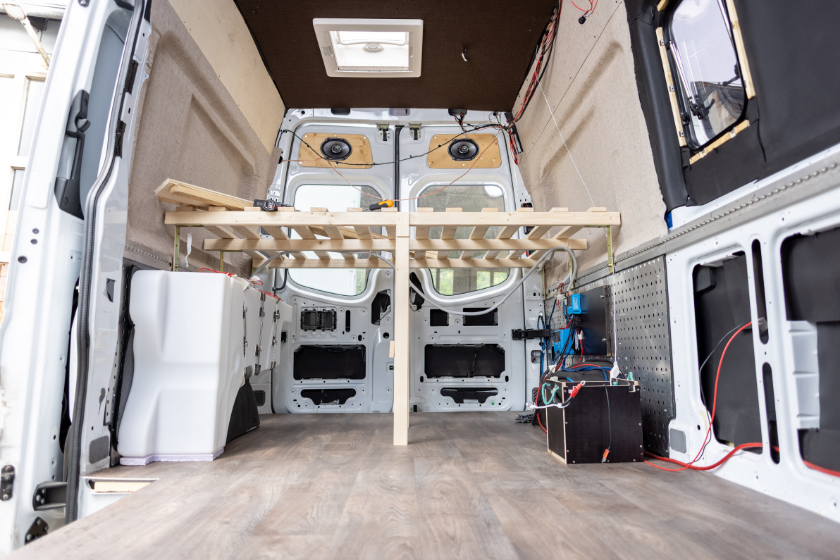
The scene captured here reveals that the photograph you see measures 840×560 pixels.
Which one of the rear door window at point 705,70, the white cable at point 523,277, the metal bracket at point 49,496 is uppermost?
the rear door window at point 705,70

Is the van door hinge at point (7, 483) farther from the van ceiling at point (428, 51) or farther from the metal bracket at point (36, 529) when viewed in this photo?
the van ceiling at point (428, 51)

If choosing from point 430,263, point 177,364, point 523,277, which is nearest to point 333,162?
point 430,263

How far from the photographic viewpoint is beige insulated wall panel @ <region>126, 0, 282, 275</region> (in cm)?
252

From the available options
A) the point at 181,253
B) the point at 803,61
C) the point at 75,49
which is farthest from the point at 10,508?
the point at 803,61

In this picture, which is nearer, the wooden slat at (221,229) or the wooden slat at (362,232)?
the wooden slat at (221,229)

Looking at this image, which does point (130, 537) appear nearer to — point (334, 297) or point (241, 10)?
Result: point (334, 297)

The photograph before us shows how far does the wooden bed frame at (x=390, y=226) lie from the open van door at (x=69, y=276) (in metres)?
0.52

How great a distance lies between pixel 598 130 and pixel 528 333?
5.68ft

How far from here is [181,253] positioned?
313cm

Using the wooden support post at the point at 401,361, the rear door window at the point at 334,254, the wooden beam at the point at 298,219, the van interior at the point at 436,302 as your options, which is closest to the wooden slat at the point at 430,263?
the van interior at the point at 436,302

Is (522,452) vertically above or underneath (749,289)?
underneath

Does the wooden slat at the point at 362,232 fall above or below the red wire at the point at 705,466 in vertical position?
above

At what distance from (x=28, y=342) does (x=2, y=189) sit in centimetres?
286

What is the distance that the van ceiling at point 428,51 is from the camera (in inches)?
129
